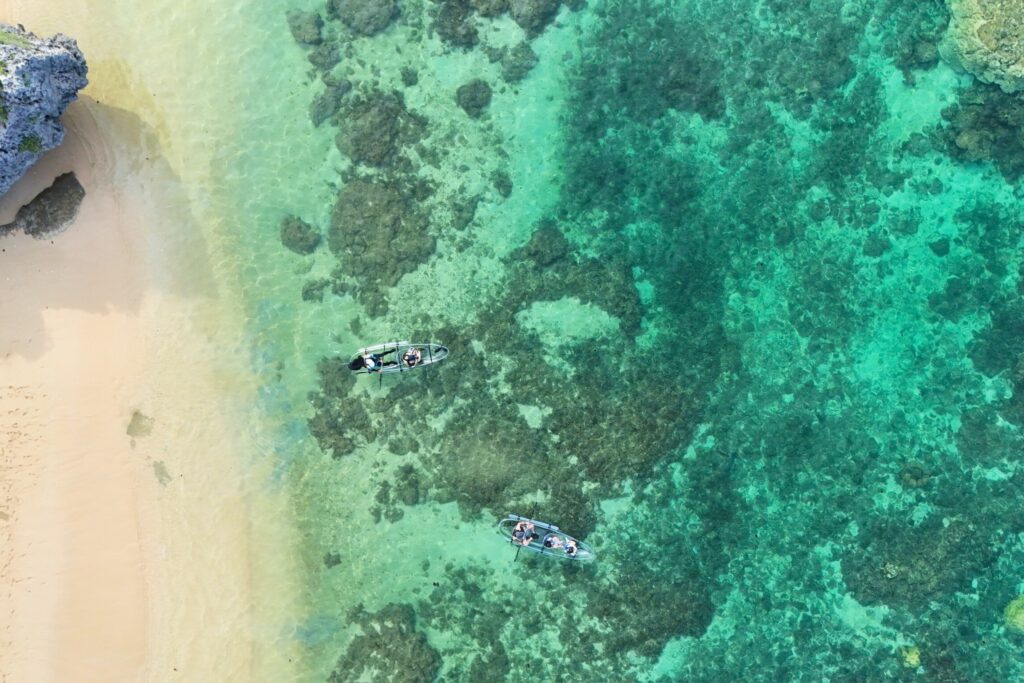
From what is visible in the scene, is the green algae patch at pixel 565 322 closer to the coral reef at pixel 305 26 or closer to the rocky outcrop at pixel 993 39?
the coral reef at pixel 305 26

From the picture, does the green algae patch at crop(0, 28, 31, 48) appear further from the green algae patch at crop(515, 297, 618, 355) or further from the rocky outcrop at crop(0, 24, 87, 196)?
the green algae patch at crop(515, 297, 618, 355)

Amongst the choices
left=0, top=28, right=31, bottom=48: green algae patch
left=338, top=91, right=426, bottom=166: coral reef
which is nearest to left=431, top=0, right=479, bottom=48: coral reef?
left=338, top=91, right=426, bottom=166: coral reef

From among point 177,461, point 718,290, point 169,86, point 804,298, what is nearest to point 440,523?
point 177,461

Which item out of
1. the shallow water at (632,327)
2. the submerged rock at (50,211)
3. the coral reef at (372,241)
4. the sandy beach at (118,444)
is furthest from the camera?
the coral reef at (372,241)

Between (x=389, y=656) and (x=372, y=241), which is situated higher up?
(x=372, y=241)

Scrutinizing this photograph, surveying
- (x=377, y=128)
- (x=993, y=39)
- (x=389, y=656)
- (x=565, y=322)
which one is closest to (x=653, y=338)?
(x=565, y=322)

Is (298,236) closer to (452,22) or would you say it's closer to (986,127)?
(452,22)

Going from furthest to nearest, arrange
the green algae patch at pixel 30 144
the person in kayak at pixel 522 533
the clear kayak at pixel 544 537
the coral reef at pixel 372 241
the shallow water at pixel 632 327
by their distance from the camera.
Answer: the coral reef at pixel 372 241 < the shallow water at pixel 632 327 < the clear kayak at pixel 544 537 < the person in kayak at pixel 522 533 < the green algae patch at pixel 30 144

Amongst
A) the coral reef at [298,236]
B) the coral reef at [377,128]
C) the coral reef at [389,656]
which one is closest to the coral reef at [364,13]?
the coral reef at [377,128]
